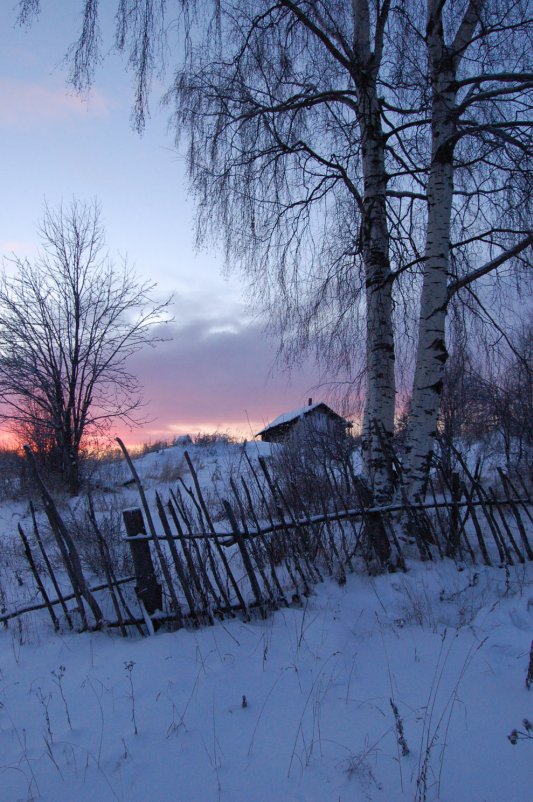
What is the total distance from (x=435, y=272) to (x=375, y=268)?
2.15 ft

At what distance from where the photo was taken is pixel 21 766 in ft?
6.82

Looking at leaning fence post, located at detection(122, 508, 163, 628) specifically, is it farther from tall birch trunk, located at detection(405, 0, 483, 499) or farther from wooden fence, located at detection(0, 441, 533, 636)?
tall birch trunk, located at detection(405, 0, 483, 499)

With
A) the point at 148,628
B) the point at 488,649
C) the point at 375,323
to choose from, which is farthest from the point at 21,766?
the point at 375,323

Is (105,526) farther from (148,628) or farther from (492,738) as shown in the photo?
(492,738)

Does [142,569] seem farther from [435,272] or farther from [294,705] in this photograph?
[435,272]

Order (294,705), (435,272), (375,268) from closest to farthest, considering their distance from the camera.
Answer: (294,705)
(435,272)
(375,268)

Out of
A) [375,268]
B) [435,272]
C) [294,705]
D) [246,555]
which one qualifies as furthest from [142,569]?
[435,272]

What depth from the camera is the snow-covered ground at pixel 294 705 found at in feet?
6.20

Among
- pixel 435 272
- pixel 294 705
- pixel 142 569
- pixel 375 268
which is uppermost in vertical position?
pixel 375 268

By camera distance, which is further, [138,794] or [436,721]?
[436,721]

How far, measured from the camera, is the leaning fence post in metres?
3.54

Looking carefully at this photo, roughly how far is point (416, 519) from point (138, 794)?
3026 millimetres

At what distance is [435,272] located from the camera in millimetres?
4227

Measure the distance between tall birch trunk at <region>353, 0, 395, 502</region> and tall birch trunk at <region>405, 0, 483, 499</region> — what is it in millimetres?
290
